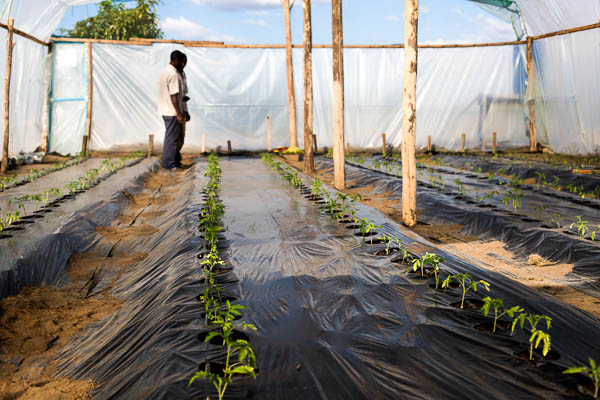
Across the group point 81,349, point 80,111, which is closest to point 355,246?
point 81,349

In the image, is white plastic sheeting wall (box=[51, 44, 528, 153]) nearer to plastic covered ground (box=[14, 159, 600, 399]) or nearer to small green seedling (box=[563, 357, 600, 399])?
plastic covered ground (box=[14, 159, 600, 399])

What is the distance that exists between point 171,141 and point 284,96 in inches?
217

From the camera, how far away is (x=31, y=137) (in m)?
11.9

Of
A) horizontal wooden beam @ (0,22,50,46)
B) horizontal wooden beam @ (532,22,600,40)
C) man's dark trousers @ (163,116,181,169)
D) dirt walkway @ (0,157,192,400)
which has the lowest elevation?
dirt walkway @ (0,157,192,400)

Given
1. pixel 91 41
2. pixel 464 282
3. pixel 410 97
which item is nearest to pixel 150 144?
pixel 91 41

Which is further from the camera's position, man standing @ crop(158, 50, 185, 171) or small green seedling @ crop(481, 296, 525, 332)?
man standing @ crop(158, 50, 185, 171)

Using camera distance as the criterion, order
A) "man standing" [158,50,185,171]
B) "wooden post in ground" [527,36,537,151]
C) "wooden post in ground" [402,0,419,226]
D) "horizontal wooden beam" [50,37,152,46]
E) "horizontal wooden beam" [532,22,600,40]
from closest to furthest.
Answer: "wooden post in ground" [402,0,419,226], "man standing" [158,50,185,171], "horizontal wooden beam" [532,22,600,40], "horizontal wooden beam" [50,37,152,46], "wooden post in ground" [527,36,537,151]

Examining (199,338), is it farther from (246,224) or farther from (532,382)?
(246,224)

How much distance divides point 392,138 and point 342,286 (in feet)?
41.4

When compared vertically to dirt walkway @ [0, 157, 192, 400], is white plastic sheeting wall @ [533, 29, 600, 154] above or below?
above

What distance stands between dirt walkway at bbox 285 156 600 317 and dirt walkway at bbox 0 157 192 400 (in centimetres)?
269

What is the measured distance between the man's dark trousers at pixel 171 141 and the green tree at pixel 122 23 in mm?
16216

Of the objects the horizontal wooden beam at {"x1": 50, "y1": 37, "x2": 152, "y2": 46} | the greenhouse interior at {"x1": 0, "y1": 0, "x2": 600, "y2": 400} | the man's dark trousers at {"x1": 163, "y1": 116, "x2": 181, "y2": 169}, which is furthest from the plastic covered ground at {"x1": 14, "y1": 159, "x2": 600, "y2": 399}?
the horizontal wooden beam at {"x1": 50, "y1": 37, "x2": 152, "y2": 46}

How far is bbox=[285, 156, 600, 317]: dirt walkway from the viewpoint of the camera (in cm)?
357
